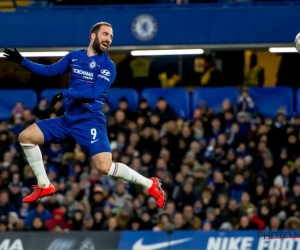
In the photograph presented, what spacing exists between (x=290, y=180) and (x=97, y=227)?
321cm

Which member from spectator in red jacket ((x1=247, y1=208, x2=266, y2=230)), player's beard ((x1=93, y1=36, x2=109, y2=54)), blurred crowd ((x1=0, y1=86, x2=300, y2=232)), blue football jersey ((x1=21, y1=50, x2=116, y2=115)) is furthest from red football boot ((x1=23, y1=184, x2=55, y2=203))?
spectator in red jacket ((x1=247, y1=208, x2=266, y2=230))

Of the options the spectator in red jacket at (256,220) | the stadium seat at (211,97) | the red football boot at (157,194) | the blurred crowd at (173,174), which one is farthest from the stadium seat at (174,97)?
the red football boot at (157,194)

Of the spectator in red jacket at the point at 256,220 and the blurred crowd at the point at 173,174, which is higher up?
the blurred crowd at the point at 173,174

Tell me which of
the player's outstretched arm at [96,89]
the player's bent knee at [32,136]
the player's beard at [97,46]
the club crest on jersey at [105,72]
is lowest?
the player's bent knee at [32,136]

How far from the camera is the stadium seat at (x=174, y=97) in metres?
22.0

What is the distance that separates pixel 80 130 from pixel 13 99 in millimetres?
8654

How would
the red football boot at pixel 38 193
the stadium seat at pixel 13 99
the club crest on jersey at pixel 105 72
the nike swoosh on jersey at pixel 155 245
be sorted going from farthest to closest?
the stadium seat at pixel 13 99
the nike swoosh on jersey at pixel 155 245
the red football boot at pixel 38 193
the club crest on jersey at pixel 105 72

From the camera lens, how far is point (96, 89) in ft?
45.3

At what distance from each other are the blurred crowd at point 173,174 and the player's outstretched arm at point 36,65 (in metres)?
5.39

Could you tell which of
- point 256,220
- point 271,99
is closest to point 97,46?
point 256,220

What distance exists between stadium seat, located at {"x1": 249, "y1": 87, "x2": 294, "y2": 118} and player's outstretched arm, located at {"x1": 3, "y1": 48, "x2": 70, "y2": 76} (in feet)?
27.8

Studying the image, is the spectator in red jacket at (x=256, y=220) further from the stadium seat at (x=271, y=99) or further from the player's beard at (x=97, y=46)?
the player's beard at (x=97, y=46)

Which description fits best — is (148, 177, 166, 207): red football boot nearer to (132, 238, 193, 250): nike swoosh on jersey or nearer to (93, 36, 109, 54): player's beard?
(93, 36, 109, 54): player's beard

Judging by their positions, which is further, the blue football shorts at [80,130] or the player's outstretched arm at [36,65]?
the blue football shorts at [80,130]
